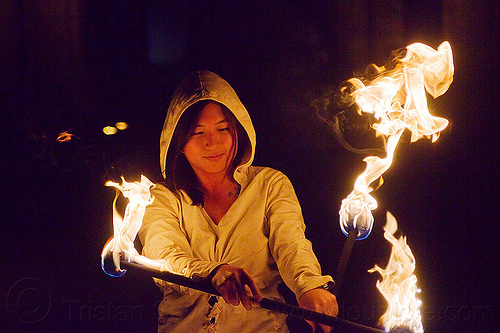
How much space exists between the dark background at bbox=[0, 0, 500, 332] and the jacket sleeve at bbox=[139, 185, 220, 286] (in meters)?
0.25

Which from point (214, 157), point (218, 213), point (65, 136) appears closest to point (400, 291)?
point (218, 213)

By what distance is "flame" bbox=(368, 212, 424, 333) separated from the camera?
2.42 metres

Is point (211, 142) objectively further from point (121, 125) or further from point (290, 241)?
point (290, 241)

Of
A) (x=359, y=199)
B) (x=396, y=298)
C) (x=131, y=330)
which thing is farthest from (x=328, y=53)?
(x=131, y=330)

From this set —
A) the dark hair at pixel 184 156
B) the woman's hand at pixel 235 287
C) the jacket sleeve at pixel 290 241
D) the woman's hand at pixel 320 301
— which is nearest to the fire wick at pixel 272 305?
the woman's hand at pixel 235 287

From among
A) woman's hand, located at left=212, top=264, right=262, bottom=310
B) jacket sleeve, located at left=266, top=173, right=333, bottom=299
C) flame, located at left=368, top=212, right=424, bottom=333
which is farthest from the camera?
jacket sleeve, located at left=266, top=173, right=333, bottom=299

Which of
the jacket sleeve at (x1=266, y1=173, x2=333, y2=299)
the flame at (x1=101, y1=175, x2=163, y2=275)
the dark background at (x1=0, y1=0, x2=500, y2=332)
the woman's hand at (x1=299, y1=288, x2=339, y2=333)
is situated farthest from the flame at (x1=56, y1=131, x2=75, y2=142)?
the woman's hand at (x1=299, y1=288, x2=339, y2=333)

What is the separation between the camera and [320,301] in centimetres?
265

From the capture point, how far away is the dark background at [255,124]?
3.22 m

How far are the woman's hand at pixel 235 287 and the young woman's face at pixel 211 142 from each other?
759 mm

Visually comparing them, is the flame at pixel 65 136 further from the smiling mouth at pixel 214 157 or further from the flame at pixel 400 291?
the flame at pixel 400 291

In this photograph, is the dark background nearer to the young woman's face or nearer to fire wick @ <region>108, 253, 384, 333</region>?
the young woman's face

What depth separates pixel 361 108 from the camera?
3.16 metres

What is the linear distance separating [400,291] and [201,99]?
151 cm
